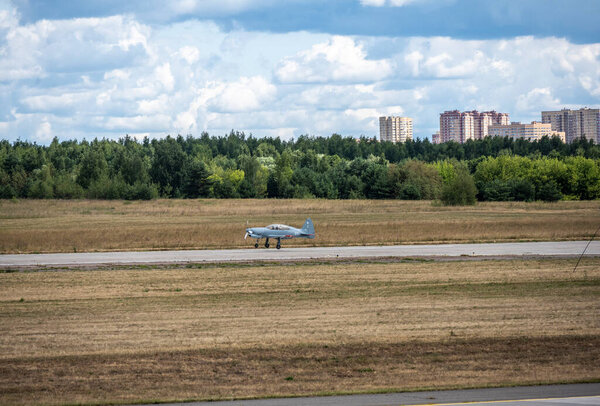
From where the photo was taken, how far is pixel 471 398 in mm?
11188

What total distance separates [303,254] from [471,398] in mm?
23663

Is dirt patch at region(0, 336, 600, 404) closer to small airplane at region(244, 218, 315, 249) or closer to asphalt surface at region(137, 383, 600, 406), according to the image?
asphalt surface at region(137, 383, 600, 406)

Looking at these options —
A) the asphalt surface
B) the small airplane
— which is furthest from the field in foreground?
the small airplane

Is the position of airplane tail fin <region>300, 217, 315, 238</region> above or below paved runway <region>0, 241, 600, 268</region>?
above

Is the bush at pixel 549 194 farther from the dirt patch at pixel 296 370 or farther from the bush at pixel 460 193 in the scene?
the dirt patch at pixel 296 370

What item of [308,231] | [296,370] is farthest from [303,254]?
[296,370]

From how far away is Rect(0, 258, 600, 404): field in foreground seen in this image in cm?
1262

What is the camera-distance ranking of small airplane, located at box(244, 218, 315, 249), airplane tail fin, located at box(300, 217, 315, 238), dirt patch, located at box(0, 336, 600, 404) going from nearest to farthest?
dirt patch, located at box(0, 336, 600, 404), small airplane, located at box(244, 218, 315, 249), airplane tail fin, located at box(300, 217, 315, 238)

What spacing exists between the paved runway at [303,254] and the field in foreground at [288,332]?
485 centimetres

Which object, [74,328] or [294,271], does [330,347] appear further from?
[294,271]

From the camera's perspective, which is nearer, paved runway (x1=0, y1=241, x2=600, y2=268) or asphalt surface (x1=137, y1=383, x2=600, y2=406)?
asphalt surface (x1=137, y1=383, x2=600, y2=406)

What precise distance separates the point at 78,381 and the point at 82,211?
69.1 meters

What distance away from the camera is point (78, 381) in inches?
502

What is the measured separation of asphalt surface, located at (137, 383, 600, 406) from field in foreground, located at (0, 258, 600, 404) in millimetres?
491
